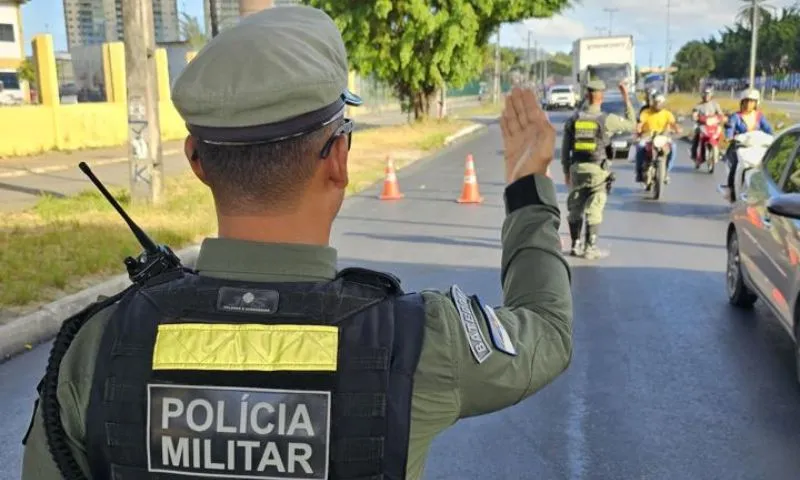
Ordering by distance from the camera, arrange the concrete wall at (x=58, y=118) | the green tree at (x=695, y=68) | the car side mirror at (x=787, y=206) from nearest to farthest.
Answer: the car side mirror at (x=787, y=206)
the concrete wall at (x=58, y=118)
the green tree at (x=695, y=68)

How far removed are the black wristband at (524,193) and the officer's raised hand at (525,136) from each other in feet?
0.04

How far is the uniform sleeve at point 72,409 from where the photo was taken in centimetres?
128

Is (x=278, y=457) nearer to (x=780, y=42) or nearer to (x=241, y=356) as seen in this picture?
(x=241, y=356)

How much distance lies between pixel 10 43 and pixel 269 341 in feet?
204

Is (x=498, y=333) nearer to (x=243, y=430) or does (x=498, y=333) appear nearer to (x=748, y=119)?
(x=243, y=430)

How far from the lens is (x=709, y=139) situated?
635 inches

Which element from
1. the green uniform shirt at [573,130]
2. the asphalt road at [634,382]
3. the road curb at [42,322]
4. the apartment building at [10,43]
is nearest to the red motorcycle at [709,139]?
the asphalt road at [634,382]

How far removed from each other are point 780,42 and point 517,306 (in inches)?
3193

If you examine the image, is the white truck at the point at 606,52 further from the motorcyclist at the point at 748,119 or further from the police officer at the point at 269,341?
the police officer at the point at 269,341

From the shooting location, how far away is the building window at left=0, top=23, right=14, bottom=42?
5444 centimetres

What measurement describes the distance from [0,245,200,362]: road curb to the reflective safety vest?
13.5 ft

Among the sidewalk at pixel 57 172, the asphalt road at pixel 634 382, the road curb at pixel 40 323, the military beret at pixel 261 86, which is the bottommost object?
the asphalt road at pixel 634 382

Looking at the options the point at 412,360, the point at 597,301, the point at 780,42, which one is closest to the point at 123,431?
the point at 412,360

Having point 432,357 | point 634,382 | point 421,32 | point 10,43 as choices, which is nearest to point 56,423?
point 432,357
